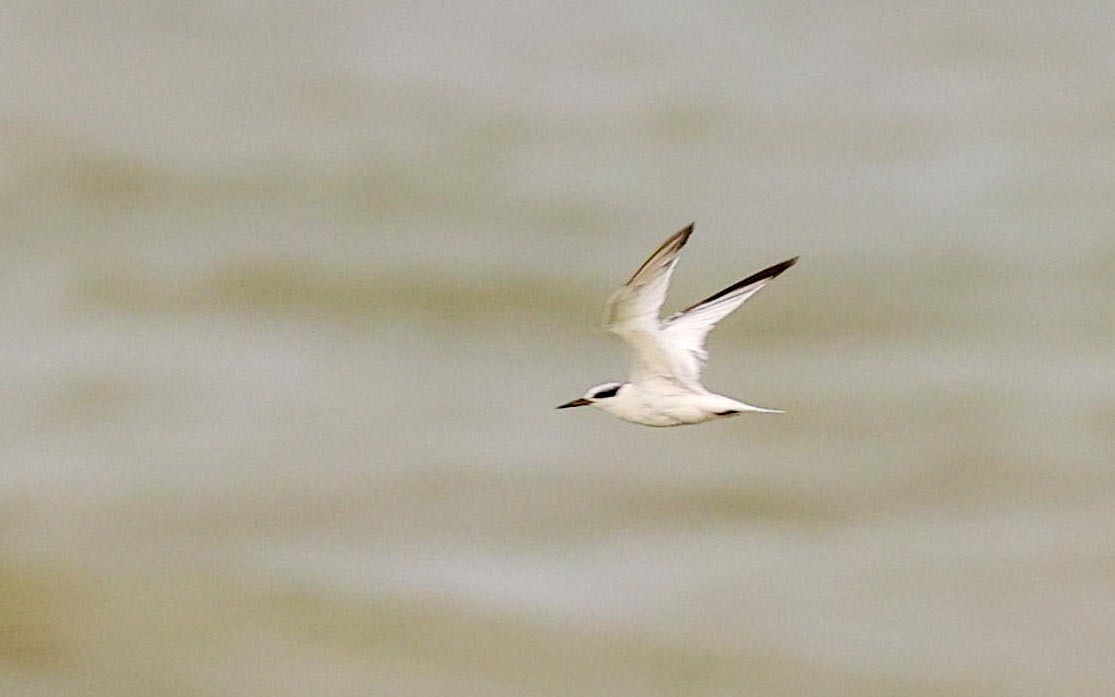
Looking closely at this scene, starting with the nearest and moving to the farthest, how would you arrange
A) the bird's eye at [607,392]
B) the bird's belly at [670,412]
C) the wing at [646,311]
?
1. the wing at [646,311]
2. the bird's belly at [670,412]
3. the bird's eye at [607,392]

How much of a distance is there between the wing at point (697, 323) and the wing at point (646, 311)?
6 cm

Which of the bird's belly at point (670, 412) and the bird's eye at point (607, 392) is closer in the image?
the bird's belly at point (670, 412)

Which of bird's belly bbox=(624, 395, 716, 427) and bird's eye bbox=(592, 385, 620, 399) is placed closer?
bird's belly bbox=(624, 395, 716, 427)

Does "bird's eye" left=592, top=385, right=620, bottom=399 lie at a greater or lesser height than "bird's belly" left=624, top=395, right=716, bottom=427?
greater

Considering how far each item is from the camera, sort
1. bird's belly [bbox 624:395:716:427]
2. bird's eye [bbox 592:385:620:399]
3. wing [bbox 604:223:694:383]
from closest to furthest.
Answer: wing [bbox 604:223:694:383] < bird's belly [bbox 624:395:716:427] < bird's eye [bbox 592:385:620:399]

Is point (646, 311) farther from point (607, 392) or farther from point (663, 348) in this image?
point (607, 392)

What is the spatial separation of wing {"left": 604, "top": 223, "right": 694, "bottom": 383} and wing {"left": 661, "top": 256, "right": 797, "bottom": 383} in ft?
0.19

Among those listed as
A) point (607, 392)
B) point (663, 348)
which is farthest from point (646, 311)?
point (607, 392)

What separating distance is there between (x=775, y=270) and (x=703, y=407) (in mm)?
743

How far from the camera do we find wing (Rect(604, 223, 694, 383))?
10602mm

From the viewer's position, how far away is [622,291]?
10.8m

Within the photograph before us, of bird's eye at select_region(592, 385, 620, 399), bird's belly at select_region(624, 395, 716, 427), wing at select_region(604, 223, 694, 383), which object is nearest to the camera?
wing at select_region(604, 223, 694, 383)

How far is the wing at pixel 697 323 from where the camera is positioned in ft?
36.7

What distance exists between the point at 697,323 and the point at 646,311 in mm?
498
